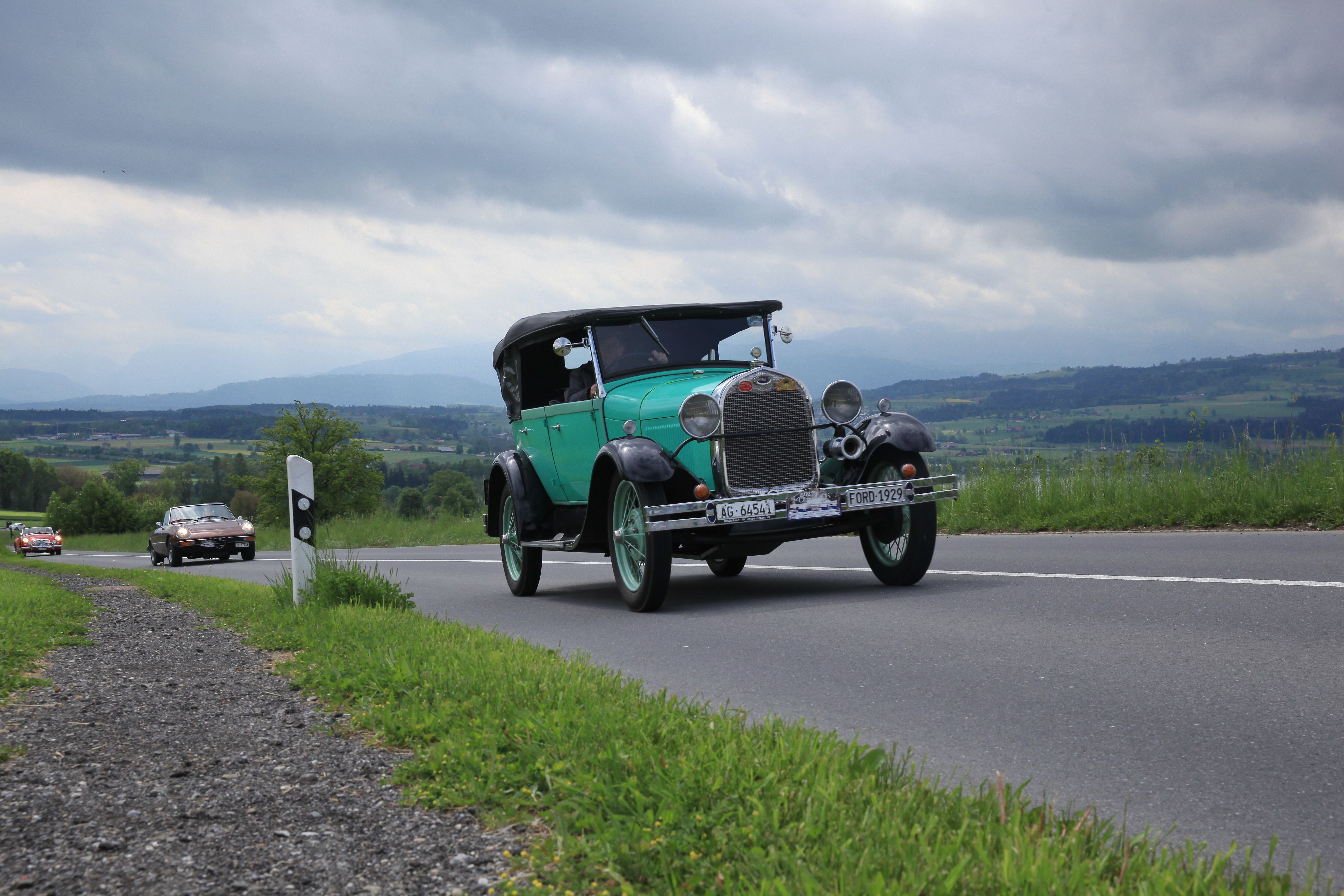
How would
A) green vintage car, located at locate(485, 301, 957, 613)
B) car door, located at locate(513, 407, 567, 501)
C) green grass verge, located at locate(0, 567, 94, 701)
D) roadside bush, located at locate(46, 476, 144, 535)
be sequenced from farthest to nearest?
roadside bush, located at locate(46, 476, 144, 535) < car door, located at locate(513, 407, 567, 501) < green vintage car, located at locate(485, 301, 957, 613) < green grass verge, located at locate(0, 567, 94, 701)

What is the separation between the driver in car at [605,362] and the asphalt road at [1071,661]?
188 centimetres

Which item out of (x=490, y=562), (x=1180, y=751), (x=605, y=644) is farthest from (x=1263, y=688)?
(x=490, y=562)

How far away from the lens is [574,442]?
32.5 feet

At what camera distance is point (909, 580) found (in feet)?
28.8

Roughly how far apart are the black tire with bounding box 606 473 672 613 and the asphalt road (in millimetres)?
172

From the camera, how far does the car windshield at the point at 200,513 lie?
26.8 m

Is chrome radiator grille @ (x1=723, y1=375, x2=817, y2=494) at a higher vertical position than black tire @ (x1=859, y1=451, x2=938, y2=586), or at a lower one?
higher

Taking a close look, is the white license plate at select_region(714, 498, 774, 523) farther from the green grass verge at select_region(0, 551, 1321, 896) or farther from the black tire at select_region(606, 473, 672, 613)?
the green grass verge at select_region(0, 551, 1321, 896)

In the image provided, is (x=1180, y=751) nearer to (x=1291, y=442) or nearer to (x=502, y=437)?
(x=502, y=437)

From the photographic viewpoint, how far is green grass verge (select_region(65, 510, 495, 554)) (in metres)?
26.5

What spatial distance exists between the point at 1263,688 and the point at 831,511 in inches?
150

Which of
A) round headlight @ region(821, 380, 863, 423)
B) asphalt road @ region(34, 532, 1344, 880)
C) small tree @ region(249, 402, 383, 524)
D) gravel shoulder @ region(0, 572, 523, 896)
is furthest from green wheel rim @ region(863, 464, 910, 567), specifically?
small tree @ region(249, 402, 383, 524)

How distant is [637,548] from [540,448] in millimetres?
2438

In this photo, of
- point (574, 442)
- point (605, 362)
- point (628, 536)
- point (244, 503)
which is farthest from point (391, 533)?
point (244, 503)
